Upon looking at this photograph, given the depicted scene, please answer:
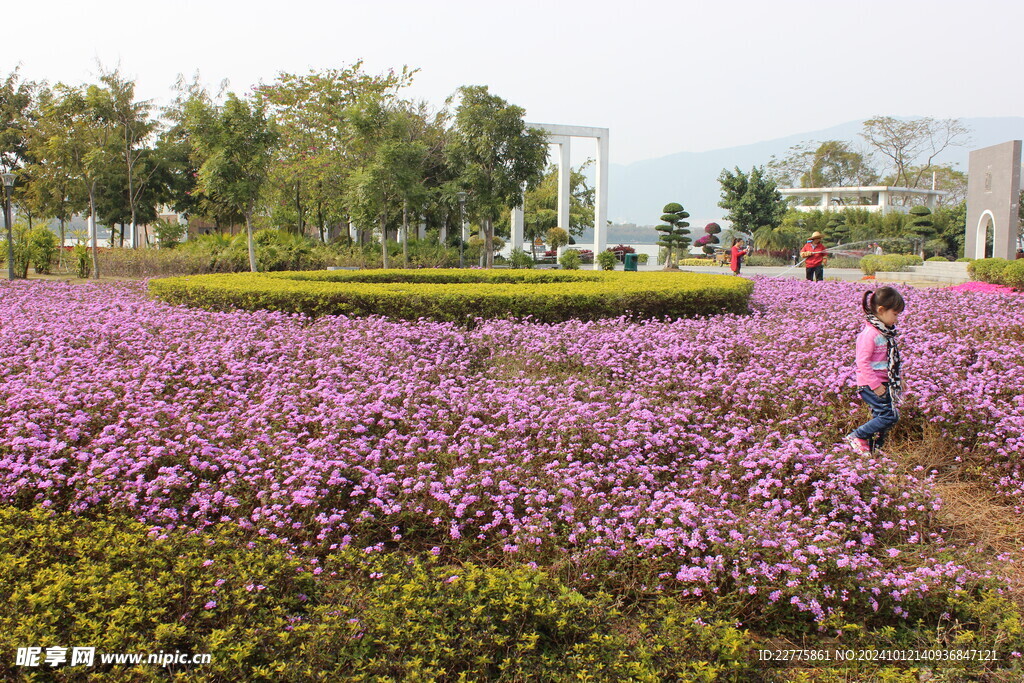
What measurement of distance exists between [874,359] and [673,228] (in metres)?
32.3

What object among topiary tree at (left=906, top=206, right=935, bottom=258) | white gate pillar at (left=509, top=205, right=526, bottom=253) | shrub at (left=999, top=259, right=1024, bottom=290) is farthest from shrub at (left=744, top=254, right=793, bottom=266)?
shrub at (left=999, top=259, right=1024, bottom=290)

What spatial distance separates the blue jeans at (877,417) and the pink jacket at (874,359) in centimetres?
6

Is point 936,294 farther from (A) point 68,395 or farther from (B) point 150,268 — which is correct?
(B) point 150,268

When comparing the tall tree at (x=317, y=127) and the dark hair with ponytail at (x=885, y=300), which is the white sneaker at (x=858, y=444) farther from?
the tall tree at (x=317, y=127)

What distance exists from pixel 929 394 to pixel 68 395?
5.66m

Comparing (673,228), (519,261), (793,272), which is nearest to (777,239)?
(673,228)

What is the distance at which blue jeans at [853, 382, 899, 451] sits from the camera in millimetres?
4586

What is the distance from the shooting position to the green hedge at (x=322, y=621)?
239 centimetres

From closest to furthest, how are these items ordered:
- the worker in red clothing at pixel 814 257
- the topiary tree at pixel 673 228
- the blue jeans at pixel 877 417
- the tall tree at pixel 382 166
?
the blue jeans at pixel 877 417 < the worker in red clothing at pixel 814 257 < the tall tree at pixel 382 166 < the topiary tree at pixel 673 228

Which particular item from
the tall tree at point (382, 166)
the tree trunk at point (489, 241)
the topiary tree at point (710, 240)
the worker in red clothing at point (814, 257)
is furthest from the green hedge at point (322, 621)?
the topiary tree at point (710, 240)

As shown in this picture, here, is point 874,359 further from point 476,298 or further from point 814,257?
point 814,257

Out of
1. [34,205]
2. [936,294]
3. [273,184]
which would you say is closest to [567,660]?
[936,294]

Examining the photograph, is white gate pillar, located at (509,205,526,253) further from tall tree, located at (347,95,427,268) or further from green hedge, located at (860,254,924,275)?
green hedge, located at (860,254,924,275)

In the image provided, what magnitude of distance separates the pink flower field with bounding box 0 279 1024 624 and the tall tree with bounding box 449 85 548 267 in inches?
695
